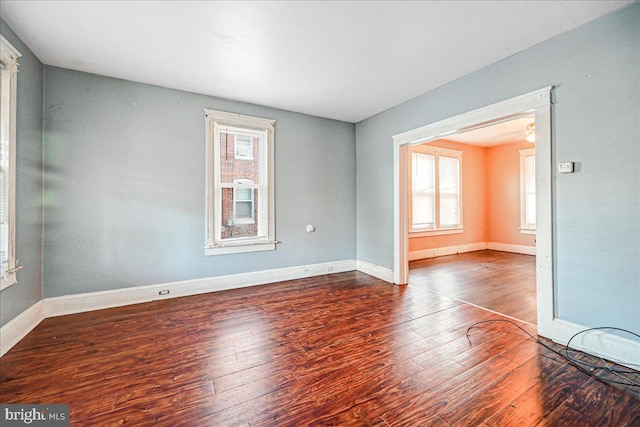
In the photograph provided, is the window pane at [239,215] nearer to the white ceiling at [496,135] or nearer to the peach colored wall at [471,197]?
the white ceiling at [496,135]

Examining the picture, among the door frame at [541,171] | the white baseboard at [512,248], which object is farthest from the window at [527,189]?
the door frame at [541,171]

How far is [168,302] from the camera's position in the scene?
324 cm

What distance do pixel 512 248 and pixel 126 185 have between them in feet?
26.3

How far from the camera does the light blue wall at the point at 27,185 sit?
7.74 feet

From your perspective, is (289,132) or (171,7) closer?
(171,7)

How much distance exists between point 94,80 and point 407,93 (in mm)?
3876

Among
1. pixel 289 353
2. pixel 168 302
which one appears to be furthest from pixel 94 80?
pixel 289 353

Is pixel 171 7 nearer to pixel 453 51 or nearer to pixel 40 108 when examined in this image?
pixel 40 108

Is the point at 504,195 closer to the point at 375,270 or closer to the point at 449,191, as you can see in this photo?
the point at 449,191

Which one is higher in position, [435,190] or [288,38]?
[288,38]

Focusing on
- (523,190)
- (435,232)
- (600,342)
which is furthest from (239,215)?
(523,190)

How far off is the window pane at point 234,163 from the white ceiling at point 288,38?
745 mm

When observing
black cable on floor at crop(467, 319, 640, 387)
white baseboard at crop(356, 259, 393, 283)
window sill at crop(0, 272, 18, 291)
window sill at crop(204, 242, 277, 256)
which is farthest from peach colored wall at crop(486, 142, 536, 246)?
window sill at crop(0, 272, 18, 291)

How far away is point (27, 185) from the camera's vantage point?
2537 millimetres
